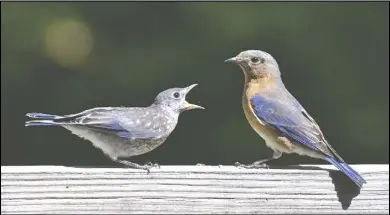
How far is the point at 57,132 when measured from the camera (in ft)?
26.5

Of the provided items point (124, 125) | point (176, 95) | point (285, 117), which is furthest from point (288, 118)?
point (124, 125)

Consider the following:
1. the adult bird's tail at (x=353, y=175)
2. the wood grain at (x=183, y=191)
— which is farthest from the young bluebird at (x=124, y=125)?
the adult bird's tail at (x=353, y=175)

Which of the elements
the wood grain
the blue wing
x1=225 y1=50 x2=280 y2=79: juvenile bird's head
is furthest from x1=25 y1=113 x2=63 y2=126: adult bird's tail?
x1=225 y1=50 x2=280 y2=79: juvenile bird's head

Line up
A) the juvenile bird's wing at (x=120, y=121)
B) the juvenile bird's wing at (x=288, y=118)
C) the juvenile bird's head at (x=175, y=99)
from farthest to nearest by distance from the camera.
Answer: the juvenile bird's wing at (x=288, y=118)
the juvenile bird's head at (x=175, y=99)
the juvenile bird's wing at (x=120, y=121)

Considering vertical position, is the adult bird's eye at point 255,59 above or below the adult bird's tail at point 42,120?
below

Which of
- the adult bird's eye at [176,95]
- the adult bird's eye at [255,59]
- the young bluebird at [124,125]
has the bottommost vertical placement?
the young bluebird at [124,125]

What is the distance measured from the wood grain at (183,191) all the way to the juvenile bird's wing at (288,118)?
327 mm

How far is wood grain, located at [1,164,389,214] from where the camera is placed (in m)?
3.04

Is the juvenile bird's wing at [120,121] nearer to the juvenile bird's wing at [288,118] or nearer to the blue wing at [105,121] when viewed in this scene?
the blue wing at [105,121]

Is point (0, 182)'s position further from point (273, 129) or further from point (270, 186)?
point (273, 129)

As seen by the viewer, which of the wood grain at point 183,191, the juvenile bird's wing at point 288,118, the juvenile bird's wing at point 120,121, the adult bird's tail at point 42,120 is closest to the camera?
the wood grain at point 183,191

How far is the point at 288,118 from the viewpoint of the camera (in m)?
3.73

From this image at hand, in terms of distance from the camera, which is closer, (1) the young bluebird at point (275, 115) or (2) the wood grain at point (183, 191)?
(2) the wood grain at point (183, 191)

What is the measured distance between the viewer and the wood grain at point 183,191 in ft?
9.98
